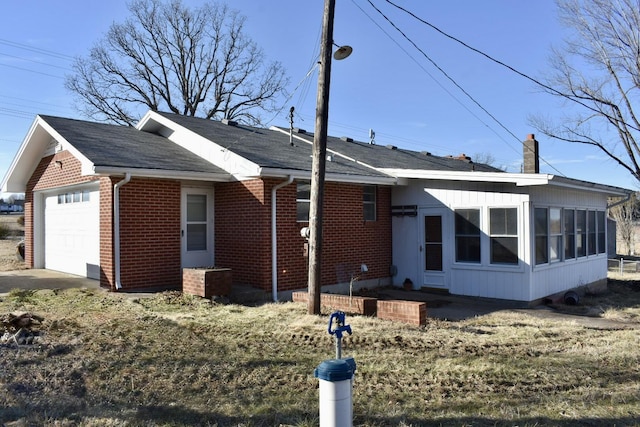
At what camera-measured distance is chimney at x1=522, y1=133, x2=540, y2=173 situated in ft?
43.6

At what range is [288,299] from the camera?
38.7 ft

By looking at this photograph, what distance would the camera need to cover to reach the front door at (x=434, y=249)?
13.2 metres

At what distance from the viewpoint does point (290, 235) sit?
39.3 feet

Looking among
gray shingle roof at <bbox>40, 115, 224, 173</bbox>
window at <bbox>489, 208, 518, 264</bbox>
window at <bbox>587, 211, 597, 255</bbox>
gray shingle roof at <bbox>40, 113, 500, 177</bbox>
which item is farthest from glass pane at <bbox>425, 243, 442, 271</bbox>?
gray shingle roof at <bbox>40, 115, 224, 173</bbox>

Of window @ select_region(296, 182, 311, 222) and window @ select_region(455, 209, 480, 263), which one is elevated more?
window @ select_region(296, 182, 311, 222)

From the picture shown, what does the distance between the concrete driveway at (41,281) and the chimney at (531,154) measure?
1061cm

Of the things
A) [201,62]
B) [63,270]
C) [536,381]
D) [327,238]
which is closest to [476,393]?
[536,381]

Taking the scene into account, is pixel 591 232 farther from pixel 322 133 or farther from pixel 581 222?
pixel 322 133

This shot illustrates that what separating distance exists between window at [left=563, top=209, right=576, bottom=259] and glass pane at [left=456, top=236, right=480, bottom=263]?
2828 mm

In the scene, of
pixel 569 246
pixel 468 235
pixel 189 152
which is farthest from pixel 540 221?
pixel 189 152

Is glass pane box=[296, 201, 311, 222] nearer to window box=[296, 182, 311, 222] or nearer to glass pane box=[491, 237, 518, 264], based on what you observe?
window box=[296, 182, 311, 222]

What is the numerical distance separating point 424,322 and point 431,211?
492 centimetres

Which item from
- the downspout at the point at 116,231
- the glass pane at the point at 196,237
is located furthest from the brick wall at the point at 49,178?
the glass pane at the point at 196,237

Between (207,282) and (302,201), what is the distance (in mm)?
3034
